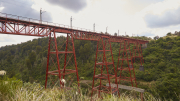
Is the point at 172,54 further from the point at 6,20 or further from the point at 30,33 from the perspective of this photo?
the point at 6,20

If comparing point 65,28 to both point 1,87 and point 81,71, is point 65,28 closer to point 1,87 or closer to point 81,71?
point 1,87

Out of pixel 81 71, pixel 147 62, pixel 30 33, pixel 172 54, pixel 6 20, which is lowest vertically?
pixel 81 71

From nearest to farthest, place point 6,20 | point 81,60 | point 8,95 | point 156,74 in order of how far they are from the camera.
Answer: point 8,95, point 6,20, point 156,74, point 81,60

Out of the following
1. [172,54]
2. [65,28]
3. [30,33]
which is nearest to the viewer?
[30,33]

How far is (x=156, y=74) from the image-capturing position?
2302 centimetres

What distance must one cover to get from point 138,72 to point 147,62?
527cm

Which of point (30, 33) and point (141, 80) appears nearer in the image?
point (30, 33)

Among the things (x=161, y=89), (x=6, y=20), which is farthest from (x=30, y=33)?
(x=161, y=89)

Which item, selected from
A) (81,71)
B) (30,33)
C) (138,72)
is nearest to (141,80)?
(138,72)

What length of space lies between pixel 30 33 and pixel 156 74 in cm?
2276

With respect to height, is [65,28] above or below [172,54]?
above

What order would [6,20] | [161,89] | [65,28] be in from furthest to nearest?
[161,89] → [65,28] → [6,20]

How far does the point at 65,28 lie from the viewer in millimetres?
11984

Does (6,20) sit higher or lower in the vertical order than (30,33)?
higher
